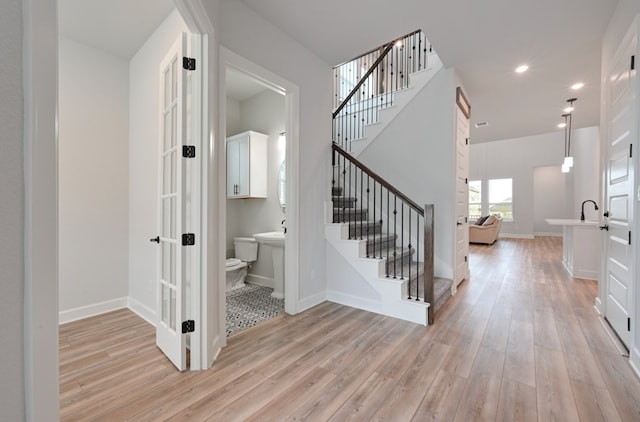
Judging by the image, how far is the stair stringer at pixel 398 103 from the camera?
3725 mm

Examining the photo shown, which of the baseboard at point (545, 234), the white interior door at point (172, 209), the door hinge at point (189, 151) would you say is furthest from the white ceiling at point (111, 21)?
the baseboard at point (545, 234)

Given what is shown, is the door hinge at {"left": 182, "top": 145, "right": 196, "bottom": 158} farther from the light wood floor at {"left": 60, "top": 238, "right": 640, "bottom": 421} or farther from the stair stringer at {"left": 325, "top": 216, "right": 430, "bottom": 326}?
the stair stringer at {"left": 325, "top": 216, "right": 430, "bottom": 326}

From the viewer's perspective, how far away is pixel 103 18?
255cm

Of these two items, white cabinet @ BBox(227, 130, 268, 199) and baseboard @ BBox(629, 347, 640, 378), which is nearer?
baseboard @ BBox(629, 347, 640, 378)

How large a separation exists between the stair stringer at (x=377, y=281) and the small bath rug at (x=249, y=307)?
910 mm

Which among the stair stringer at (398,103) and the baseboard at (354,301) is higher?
the stair stringer at (398,103)

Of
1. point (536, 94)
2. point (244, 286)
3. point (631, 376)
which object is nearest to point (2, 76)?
point (631, 376)

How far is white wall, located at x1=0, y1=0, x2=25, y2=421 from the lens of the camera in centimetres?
59

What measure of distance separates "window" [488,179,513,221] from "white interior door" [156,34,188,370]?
11886mm

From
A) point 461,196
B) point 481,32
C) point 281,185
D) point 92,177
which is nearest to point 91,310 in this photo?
point 92,177

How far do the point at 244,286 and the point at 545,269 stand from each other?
541 centimetres

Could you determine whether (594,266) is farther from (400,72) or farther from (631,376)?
(400,72)

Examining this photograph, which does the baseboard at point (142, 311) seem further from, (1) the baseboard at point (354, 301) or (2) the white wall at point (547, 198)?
(2) the white wall at point (547, 198)

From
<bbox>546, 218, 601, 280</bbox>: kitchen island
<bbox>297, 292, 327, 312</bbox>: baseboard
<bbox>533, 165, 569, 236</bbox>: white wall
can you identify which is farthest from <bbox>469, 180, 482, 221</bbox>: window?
<bbox>297, 292, 327, 312</bbox>: baseboard
